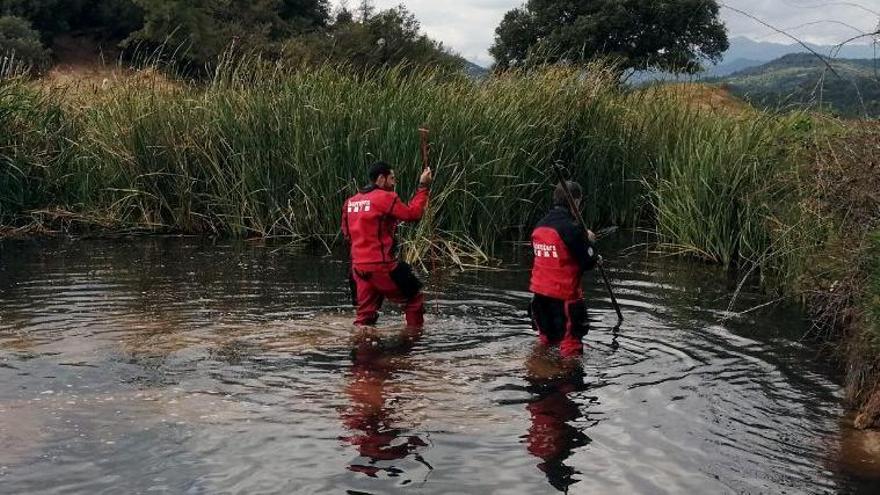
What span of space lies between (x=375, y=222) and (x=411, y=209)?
0.44m

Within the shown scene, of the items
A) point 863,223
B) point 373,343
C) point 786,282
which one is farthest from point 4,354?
point 786,282

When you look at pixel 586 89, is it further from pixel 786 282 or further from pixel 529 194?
pixel 786 282

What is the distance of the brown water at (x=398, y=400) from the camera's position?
6309mm

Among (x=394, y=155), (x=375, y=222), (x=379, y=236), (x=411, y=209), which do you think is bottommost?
(x=379, y=236)

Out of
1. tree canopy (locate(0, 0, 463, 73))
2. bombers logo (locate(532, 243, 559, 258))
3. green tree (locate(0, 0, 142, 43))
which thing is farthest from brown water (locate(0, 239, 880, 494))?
green tree (locate(0, 0, 142, 43))

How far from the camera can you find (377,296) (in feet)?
33.5

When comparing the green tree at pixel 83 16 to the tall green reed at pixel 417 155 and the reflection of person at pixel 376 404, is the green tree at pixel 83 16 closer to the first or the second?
the tall green reed at pixel 417 155

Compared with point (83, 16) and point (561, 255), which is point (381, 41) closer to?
point (83, 16)

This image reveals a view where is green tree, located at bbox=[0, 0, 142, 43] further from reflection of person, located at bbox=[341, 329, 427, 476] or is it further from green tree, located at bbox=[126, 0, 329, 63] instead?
reflection of person, located at bbox=[341, 329, 427, 476]

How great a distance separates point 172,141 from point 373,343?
8305 millimetres

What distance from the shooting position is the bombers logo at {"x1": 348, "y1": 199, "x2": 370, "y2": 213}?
9.81 metres

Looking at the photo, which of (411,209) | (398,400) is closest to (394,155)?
(411,209)

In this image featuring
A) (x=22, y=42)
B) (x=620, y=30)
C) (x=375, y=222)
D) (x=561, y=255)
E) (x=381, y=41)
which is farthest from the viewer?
(x=620, y=30)

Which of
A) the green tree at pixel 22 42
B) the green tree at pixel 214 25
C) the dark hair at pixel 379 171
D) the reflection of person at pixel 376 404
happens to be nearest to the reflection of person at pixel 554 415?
the reflection of person at pixel 376 404
